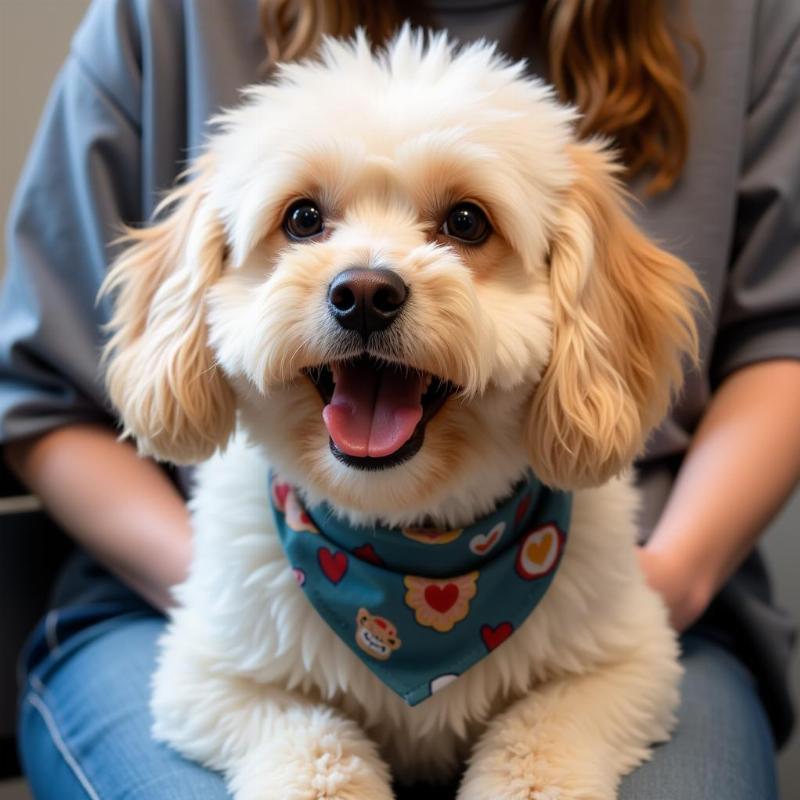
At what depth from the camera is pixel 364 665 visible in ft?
3.25

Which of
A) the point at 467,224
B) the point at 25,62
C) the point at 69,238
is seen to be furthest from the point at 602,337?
the point at 25,62

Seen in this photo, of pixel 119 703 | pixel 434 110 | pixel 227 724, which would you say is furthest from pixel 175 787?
pixel 434 110

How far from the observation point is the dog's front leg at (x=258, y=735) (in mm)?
885

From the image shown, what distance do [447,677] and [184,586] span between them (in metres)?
0.32

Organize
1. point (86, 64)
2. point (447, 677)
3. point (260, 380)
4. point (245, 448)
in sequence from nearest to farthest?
point (260, 380), point (447, 677), point (245, 448), point (86, 64)

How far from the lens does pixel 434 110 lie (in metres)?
0.88

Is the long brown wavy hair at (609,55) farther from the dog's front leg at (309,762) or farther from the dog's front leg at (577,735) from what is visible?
the dog's front leg at (309,762)

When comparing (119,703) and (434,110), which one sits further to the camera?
(119,703)

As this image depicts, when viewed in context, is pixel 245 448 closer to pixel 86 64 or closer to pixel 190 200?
pixel 190 200

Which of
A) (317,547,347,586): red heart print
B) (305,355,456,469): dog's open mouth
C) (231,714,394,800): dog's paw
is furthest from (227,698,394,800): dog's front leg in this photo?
(305,355,456,469): dog's open mouth

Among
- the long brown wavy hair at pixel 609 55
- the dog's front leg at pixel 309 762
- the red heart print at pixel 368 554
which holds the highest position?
the long brown wavy hair at pixel 609 55

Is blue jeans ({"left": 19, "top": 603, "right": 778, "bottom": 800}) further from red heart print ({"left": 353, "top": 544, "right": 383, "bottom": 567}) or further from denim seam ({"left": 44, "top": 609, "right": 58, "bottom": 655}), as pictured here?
red heart print ({"left": 353, "top": 544, "right": 383, "bottom": 567})

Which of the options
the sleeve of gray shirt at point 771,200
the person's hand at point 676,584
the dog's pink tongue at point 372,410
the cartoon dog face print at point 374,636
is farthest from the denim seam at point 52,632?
the sleeve of gray shirt at point 771,200

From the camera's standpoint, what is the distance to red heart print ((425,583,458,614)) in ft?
3.17
